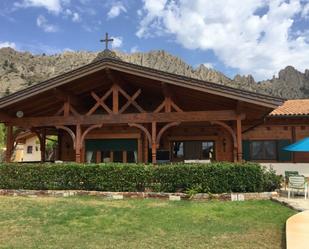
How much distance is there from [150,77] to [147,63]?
365 ft

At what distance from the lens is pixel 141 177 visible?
1285 cm

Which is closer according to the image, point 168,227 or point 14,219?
point 168,227

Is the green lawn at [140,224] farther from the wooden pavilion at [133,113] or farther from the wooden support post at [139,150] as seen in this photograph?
the wooden support post at [139,150]

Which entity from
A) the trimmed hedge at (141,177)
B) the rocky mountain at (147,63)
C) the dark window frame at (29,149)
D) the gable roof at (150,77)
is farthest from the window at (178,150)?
the rocky mountain at (147,63)

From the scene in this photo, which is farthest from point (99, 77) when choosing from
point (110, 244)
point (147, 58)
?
point (147, 58)

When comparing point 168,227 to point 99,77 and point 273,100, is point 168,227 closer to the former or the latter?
point 273,100

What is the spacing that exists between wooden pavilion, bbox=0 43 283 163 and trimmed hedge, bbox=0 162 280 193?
145cm

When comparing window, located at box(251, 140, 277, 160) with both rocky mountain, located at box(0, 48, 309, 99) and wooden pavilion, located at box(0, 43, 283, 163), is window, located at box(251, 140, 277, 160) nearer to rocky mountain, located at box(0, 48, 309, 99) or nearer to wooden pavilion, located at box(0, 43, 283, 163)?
wooden pavilion, located at box(0, 43, 283, 163)

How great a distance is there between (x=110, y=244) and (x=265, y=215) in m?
4.44

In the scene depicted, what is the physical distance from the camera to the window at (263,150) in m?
19.6

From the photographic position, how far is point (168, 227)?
27.5 feet

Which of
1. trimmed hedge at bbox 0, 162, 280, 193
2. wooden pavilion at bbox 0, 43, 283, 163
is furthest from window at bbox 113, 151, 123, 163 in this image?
trimmed hedge at bbox 0, 162, 280, 193

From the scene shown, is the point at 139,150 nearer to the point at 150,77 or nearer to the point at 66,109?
the point at 66,109

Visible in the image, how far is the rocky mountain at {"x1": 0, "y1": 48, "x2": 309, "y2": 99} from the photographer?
258 feet
